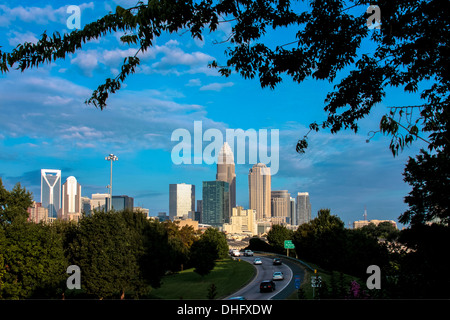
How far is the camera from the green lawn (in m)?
43.0

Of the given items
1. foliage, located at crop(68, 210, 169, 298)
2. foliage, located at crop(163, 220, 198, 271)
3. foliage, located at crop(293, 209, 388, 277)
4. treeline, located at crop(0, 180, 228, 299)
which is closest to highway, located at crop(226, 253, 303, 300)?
foliage, located at crop(293, 209, 388, 277)

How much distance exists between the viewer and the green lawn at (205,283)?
43.0m

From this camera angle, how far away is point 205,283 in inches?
2071

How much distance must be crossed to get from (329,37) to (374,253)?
41685 millimetres

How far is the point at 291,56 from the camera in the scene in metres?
7.71

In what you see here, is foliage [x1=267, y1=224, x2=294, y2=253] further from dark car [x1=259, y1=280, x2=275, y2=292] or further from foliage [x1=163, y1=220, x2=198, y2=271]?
dark car [x1=259, y1=280, x2=275, y2=292]

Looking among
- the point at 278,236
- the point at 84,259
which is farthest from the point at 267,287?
the point at 278,236

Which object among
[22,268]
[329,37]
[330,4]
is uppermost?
[330,4]

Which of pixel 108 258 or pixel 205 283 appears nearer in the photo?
pixel 108 258

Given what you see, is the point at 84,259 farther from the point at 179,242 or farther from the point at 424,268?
the point at 179,242
